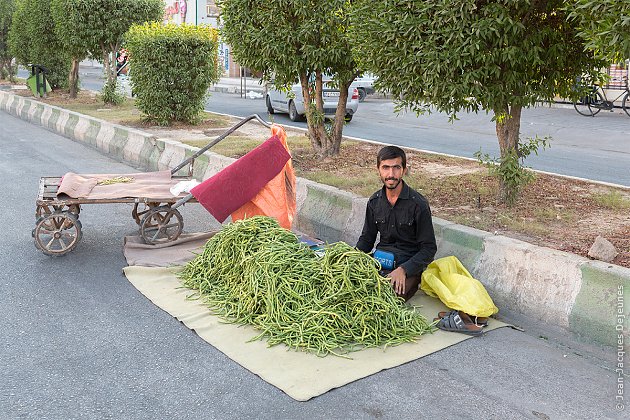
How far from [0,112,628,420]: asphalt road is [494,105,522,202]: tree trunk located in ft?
7.71

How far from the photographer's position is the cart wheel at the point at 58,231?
6652 millimetres

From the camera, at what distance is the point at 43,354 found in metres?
4.70

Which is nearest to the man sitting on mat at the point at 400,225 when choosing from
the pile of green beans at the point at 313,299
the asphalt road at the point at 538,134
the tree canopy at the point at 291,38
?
the pile of green beans at the point at 313,299

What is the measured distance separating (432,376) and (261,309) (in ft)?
4.58

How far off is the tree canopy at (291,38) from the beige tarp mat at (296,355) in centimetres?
463

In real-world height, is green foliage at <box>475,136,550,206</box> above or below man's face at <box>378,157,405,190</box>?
below

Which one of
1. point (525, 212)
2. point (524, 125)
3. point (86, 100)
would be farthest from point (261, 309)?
point (86, 100)

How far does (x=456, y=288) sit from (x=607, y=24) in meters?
2.09

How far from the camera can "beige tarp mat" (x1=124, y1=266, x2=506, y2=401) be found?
14.1 ft

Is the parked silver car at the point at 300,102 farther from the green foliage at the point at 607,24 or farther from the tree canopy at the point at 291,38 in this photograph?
the green foliage at the point at 607,24

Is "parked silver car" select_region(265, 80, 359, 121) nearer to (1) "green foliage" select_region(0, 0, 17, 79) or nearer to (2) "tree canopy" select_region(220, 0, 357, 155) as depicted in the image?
(2) "tree canopy" select_region(220, 0, 357, 155)

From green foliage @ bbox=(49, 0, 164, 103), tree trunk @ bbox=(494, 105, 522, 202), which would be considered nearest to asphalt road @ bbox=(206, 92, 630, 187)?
tree trunk @ bbox=(494, 105, 522, 202)

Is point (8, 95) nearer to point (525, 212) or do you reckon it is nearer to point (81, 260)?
point (81, 260)

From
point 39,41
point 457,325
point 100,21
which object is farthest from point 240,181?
point 39,41
